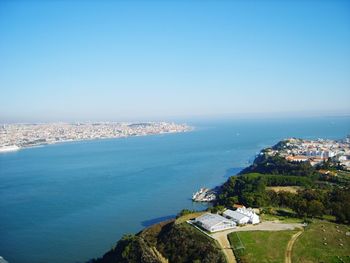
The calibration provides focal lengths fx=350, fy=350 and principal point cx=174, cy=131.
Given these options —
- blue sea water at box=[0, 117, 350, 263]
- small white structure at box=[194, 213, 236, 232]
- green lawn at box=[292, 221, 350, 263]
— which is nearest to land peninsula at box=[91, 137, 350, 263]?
green lawn at box=[292, 221, 350, 263]

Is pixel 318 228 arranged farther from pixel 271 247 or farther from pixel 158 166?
pixel 158 166

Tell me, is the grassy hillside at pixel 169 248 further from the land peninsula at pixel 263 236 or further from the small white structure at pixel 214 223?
the small white structure at pixel 214 223

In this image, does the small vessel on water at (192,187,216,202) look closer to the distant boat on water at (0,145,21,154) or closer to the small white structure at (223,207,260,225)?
the small white structure at (223,207,260,225)

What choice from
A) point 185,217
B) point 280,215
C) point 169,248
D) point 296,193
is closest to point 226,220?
point 185,217

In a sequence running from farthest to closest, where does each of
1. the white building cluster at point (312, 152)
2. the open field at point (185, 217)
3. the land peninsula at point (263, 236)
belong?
1. the white building cluster at point (312, 152)
2. the open field at point (185, 217)
3. the land peninsula at point (263, 236)

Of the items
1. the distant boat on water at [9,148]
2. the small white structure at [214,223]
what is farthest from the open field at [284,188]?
the distant boat on water at [9,148]
